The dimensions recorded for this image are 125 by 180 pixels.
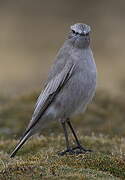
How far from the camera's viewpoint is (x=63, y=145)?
1630cm

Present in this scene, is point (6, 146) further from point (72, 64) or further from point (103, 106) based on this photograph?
point (103, 106)

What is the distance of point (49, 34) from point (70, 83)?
40337 mm

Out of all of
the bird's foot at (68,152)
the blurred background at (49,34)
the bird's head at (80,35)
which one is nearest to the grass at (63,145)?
the bird's foot at (68,152)

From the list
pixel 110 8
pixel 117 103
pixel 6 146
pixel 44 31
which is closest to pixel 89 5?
pixel 110 8

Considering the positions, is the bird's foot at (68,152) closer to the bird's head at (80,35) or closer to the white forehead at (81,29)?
the bird's head at (80,35)

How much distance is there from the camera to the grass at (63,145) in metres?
11.2

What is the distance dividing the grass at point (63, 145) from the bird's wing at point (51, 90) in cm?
85

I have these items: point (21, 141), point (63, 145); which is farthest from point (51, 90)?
point (63, 145)

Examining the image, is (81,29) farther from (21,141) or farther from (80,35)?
(21,141)

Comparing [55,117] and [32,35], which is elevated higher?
[32,35]

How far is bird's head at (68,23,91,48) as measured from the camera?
1288cm

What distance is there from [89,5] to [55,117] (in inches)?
1766

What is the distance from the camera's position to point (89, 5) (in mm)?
57094

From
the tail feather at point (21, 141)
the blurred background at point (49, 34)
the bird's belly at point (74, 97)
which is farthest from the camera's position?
the blurred background at point (49, 34)
